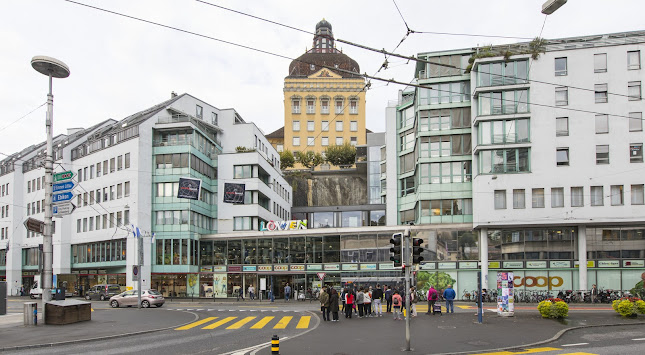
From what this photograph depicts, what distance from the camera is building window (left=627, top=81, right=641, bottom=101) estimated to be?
154ft

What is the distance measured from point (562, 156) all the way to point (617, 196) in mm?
5170

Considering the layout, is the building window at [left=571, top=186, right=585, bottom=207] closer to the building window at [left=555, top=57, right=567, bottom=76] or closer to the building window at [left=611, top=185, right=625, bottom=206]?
the building window at [left=611, top=185, right=625, bottom=206]

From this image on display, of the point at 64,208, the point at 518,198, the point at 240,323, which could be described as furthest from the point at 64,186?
the point at 518,198

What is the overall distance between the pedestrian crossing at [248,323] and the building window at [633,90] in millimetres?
33533

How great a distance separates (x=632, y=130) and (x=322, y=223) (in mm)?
45776

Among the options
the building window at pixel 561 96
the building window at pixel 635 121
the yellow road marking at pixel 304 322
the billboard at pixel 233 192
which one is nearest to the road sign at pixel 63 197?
the yellow road marking at pixel 304 322

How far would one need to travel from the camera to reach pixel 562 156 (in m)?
48.2

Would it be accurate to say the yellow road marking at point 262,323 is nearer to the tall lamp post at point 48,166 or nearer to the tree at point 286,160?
the tall lamp post at point 48,166

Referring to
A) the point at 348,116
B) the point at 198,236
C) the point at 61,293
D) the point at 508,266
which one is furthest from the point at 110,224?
the point at 348,116

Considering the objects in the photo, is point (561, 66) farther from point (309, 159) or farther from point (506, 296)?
point (309, 159)

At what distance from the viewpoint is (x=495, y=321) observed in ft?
85.0

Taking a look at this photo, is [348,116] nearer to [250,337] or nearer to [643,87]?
[643,87]

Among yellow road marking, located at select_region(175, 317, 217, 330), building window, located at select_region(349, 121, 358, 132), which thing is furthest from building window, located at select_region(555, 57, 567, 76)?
building window, located at select_region(349, 121, 358, 132)

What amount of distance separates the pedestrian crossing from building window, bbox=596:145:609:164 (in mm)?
30065
